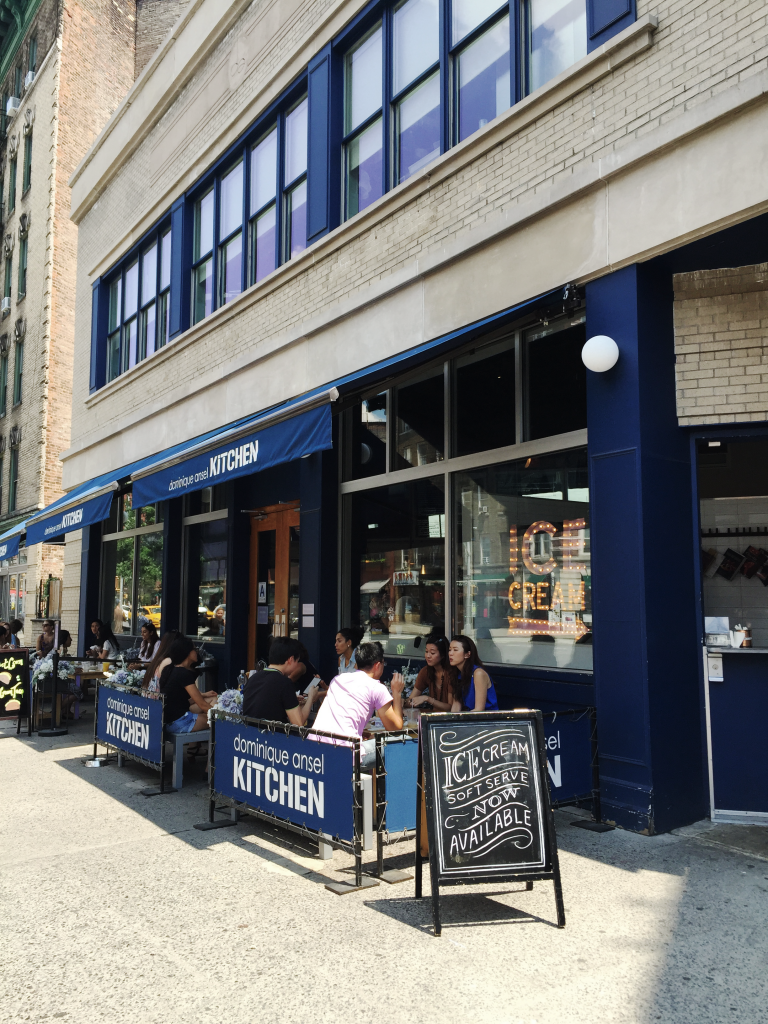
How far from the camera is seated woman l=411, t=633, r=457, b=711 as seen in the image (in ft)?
23.4

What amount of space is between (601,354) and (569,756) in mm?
3046

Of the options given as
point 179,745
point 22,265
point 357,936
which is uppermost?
point 22,265

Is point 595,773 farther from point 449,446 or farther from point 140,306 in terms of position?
point 140,306

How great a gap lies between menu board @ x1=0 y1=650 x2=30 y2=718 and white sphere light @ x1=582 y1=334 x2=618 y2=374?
8.58 meters

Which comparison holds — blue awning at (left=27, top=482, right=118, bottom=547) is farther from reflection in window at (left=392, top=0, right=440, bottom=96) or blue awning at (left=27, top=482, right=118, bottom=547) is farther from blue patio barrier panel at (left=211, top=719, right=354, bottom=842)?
reflection in window at (left=392, top=0, right=440, bottom=96)

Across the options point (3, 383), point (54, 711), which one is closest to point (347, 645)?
point (54, 711)

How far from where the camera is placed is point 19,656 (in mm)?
11141

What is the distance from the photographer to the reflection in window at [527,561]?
24.5ft

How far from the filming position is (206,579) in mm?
14203

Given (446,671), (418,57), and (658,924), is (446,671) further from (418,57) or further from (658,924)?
(418,57)

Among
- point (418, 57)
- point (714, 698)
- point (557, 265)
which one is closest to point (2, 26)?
point (418, 57)

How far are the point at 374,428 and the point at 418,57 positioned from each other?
4.22m

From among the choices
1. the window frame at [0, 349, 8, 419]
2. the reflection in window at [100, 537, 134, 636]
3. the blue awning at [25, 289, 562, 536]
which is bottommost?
the reflection in window at [100, 537, 134, 636]

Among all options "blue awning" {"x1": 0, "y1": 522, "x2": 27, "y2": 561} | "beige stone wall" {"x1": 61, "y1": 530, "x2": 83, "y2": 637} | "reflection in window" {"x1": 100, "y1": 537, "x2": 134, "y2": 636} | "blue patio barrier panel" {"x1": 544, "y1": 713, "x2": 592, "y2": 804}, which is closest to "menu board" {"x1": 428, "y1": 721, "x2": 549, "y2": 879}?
"blue patio barrier panel" {"x1": 544, "y1": 713, "x2": 592, "y2": 804}
